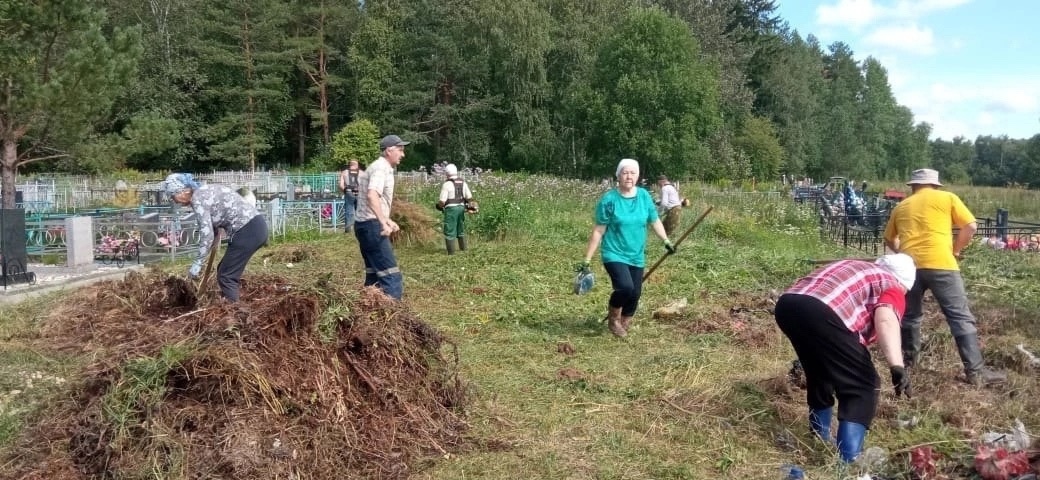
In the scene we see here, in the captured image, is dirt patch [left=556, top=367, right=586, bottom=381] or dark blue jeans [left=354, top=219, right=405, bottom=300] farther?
dark blue jeans [left=354, top=219, right=405, bottom=300]

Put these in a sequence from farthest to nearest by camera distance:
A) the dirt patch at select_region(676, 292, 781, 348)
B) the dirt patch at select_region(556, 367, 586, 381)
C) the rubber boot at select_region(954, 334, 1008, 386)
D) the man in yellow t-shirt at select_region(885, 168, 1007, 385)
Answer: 1. the dirt patch at select_region(676, 292, 781, 348)
2. the dirt patch at select_region(556, 367, 586, 381)
3. the man in yellow t-shirt at select_region(885, 168, 1007, 385)
4. the rubber boot at select_region(954, 334, 1008, 386)

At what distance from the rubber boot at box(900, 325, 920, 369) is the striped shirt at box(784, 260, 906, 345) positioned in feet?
6.15

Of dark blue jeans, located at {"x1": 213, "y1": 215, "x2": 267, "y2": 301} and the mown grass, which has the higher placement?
dark blue jeans, located at {"x1": 213, "y1": 215, "x2": 267, "y2": 301}

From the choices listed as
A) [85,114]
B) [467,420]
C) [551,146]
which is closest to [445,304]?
[467,420]

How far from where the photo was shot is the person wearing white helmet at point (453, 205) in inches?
449

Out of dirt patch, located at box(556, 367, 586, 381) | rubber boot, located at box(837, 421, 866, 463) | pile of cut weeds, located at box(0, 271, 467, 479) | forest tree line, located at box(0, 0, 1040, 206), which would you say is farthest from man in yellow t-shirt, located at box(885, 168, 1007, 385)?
forest tree line, located at box(0, 0, 1040, 206)

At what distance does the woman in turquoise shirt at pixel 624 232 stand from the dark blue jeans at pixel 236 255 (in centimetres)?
264

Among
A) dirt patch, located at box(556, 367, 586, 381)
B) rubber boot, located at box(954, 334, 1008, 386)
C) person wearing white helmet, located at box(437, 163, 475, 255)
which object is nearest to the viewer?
rubber boot, located at box(954, 334, 1008, 386)

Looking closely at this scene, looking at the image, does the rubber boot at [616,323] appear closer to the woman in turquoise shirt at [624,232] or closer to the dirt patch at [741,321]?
the woman in turquoise shirt at [624,232]

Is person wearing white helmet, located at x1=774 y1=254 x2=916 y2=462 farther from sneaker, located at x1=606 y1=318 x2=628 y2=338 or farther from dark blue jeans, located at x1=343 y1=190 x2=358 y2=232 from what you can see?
dark blue jeans, located at x1=343 y1=190 x2=358 y2=232

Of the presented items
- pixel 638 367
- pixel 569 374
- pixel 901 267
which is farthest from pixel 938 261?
pixel 569 374

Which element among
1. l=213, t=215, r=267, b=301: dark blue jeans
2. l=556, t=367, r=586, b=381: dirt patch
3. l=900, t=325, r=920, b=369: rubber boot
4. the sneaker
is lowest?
l=556, t=367, r=586, b=381: dirt patch

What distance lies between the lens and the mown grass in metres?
3.98

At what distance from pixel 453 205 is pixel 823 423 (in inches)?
313
